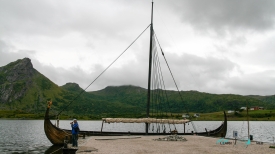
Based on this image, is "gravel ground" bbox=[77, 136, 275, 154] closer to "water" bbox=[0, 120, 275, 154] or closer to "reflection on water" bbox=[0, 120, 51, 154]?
"water" bbox=[0, 120, 275, 154]

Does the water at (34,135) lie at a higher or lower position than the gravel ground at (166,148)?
lower

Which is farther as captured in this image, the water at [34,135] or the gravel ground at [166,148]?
the water at [34,135]

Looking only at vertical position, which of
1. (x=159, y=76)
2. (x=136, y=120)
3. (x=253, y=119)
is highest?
(x=159, y=76)

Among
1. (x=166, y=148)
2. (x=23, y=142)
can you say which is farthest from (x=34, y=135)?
(x=166, y=148)

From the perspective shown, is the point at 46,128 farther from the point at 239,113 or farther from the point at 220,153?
the point at 239,113

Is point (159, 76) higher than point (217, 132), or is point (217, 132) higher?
point (159, 76)

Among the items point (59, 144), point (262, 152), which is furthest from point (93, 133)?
point (262, 152)

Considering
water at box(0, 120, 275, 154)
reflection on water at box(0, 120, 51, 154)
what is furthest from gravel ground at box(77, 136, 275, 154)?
reflection on water at box(0, 120, 51, 154)

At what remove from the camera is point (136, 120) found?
3381 centimetres

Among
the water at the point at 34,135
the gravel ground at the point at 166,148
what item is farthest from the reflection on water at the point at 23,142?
the gravel ground at the point at 166,148

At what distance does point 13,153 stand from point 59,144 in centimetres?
546

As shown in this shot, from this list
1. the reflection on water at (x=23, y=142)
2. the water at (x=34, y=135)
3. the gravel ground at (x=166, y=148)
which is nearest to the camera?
the gravel ground at (x=166, y=148)

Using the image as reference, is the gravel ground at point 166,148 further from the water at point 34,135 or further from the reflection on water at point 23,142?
the reflection on water at point 23,142

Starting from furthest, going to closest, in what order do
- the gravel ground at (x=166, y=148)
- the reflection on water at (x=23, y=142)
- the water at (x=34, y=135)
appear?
the water at (x=34, y=135)
the reflection on water at (x=23, y=142)
the gravel ground at (x=166, y=148)
